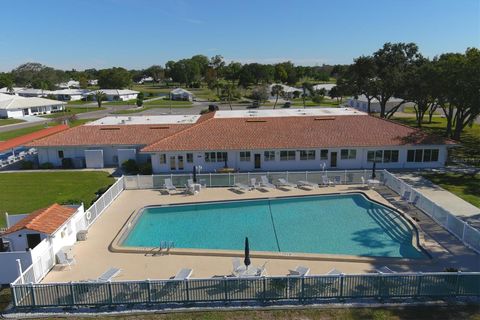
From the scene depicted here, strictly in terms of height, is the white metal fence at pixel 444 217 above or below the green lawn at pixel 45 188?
above

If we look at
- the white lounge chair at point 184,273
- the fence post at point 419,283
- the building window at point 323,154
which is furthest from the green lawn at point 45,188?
the fence post at point 419,283

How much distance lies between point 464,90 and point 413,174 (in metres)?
10.0

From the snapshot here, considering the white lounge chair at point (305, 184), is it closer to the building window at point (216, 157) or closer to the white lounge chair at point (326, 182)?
the white lounge chair at point (326, 182)

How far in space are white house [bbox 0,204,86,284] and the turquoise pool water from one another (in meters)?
3.09

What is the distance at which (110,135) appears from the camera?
3841cm

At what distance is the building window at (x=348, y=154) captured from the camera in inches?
1324

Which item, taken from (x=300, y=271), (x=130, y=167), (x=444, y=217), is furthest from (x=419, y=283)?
(x=130, y=167)

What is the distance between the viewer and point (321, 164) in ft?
111

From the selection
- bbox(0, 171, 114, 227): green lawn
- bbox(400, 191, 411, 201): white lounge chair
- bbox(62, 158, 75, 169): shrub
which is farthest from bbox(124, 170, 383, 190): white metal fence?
bbox(62, 158, 75, 169): shrub

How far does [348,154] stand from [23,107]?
70.6 m

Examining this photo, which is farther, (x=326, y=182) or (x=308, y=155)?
(x=308, y=155)

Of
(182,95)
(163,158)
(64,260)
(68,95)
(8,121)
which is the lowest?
(64,260)

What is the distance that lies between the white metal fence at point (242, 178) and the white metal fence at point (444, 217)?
9.49 feet

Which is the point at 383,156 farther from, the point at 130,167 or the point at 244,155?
the point at 130,167
